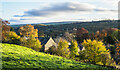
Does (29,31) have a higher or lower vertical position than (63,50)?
higher

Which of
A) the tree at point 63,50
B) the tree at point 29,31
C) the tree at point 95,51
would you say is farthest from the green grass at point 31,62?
the tree at point 29,31

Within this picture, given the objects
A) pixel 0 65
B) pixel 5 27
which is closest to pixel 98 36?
pixel 5 27

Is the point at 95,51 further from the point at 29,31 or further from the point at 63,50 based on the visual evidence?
the point at 29,31

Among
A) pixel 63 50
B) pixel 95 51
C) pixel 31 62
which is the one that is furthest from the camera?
pixel 63 50

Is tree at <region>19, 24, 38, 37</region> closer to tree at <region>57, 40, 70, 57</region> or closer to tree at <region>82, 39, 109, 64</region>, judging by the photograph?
tree at <region>57, 40, 70, 57</region>

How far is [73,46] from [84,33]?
3689 cm

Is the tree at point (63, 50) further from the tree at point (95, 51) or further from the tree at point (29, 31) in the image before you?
the tree at point (29, 31)

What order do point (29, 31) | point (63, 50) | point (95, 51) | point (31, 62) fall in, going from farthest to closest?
point (29, 31) < point (63, 50) < point (95, 51) < point (31, 62)

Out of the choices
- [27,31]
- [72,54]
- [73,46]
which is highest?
[27,31]

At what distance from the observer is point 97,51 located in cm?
2380

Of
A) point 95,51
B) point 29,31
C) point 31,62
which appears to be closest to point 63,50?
point 95,51

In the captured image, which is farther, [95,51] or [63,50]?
[63,50]

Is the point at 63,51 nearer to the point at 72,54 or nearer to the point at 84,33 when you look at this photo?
the point at 72,54

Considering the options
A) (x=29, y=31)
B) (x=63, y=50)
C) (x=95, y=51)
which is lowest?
(x=63, y=50)
